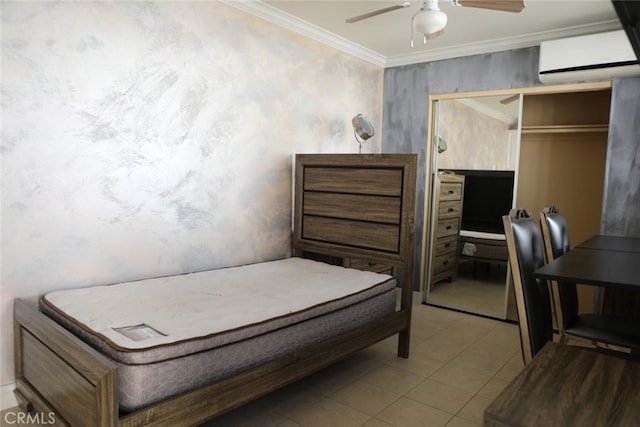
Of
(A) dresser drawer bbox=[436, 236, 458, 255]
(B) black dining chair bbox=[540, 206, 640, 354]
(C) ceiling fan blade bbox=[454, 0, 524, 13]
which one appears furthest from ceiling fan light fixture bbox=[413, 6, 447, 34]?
(A) dresser drawer bbox=[436, 236, 458, 255]

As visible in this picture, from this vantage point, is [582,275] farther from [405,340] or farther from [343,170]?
[343,170]

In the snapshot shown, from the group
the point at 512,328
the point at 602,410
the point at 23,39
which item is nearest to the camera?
the point at 602,410

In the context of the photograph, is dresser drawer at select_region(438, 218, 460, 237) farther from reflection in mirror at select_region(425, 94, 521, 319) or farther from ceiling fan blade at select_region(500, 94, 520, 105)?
ceiling fan blade at select_region(500, 94, 520, 105)

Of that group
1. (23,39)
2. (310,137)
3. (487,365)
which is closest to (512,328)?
(487,365)

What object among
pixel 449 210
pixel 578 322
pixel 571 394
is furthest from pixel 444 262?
pixel 571 394

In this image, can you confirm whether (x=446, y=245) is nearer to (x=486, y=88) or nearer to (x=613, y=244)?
(x=486, y=88)

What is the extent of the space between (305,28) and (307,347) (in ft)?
8.12

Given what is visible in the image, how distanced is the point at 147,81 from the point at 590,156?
3.63 m

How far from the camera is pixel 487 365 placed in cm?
286

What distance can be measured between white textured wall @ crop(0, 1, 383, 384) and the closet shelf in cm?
205

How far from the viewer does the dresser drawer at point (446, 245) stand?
4.17m

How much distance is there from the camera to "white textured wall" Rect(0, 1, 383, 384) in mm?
2102

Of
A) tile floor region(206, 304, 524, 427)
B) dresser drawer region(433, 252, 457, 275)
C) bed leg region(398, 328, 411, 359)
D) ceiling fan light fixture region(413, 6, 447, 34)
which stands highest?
ceiling fan light fixture region(413, 6, 447, 34)

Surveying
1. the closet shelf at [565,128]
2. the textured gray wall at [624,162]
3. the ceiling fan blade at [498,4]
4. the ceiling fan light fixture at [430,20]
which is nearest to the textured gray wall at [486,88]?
the textured gray wall at [624,162]
